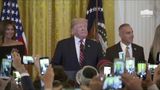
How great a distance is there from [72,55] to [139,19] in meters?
3.09

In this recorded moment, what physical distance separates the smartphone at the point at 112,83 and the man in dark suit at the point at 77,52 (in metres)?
2.48

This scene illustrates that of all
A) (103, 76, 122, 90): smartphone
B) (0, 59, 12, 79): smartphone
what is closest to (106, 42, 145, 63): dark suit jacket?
(0, 59, 12, 79): smartphone

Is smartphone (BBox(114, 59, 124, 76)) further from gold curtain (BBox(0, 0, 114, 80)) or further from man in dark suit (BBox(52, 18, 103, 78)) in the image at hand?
gold curtain (BBox(0, 0, 114, 80))

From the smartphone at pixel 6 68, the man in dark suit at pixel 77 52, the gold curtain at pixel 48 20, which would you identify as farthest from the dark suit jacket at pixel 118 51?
the gold curtain at pixel 48 20

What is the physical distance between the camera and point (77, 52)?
210 inches

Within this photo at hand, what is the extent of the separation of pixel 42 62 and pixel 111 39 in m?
4.25

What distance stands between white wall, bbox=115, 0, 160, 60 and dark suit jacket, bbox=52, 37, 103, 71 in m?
2.78

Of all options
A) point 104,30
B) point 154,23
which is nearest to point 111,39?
point 104,30

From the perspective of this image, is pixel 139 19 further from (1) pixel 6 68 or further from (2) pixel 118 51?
(1) pixel 6 68

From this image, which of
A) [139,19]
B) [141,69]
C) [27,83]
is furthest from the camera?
[139,19]

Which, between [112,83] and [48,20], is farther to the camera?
[48,20]

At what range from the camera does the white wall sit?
26.3 feet

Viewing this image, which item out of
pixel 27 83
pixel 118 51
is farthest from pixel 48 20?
pixel 27 83

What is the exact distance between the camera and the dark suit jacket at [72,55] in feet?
16.9
